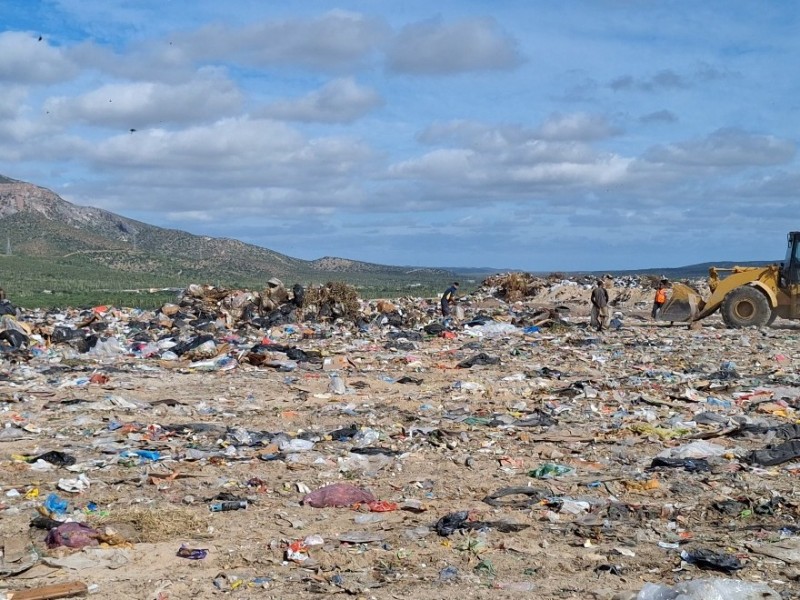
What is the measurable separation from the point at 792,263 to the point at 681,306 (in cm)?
225

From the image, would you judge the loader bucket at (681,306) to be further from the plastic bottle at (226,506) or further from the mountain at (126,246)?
the mountain at (126,246)

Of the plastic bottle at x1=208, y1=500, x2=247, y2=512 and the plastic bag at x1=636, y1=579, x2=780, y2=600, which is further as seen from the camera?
the plastic bottle at x1=208, y1=500, x2=247, y2=512

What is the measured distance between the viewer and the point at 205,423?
8.71 metres

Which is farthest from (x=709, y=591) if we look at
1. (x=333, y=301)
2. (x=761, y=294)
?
(x=333, y=301)

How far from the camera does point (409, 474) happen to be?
6812 mm

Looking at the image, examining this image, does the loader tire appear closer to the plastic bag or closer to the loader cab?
the loader cab

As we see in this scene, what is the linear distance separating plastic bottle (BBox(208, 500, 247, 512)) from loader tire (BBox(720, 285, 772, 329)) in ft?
42.1

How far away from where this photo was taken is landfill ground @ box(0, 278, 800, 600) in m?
4.66

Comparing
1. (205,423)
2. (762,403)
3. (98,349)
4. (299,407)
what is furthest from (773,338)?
(98,349)

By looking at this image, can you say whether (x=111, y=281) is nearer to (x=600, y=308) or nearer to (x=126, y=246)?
(x=126, y=246)

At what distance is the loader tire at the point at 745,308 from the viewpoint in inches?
638

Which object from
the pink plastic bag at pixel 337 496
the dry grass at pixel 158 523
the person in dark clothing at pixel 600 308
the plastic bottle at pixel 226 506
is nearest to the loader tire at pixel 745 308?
the person in dark clothing at pixel 600 308

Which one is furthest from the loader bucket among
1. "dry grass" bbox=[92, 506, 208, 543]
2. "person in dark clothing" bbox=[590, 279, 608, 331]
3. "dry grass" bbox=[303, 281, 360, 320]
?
"dry grass" bbox=[92, 506, 208, 543]

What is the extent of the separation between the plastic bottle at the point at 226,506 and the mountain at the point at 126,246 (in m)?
49.8
